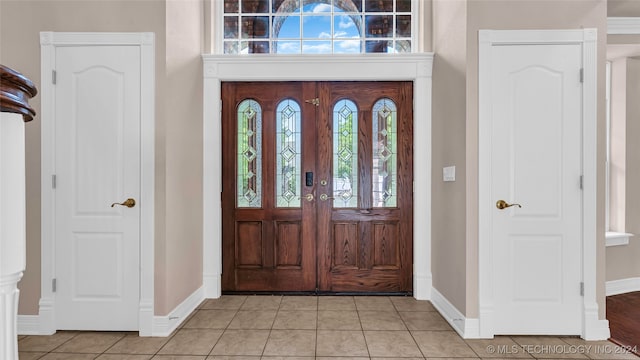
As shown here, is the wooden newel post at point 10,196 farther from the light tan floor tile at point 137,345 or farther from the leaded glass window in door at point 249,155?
the leaded glass window in door at point 249,155

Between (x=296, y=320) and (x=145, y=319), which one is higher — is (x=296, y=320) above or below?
below

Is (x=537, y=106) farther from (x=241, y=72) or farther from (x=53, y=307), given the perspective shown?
(x=53, y=307)

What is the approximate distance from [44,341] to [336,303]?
217cm

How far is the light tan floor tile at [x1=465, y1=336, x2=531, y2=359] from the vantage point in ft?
7.84

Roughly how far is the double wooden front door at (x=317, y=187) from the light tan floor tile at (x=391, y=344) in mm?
912

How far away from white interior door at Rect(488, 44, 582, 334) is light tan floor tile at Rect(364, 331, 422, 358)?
638 mm

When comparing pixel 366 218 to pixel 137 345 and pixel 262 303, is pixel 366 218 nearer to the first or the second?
pixel 262 303

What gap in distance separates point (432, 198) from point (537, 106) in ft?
3.86

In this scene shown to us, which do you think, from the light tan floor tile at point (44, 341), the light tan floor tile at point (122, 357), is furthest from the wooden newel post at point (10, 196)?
the light tan floor tile at point (44, 341)

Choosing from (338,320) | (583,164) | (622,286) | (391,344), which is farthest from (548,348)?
(622,286)

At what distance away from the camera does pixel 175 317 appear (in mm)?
2832

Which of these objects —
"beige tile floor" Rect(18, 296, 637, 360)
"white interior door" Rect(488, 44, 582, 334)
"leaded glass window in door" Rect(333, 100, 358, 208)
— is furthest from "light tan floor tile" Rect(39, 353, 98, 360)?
"white interior door" Rect(488, 44, 582, 334)

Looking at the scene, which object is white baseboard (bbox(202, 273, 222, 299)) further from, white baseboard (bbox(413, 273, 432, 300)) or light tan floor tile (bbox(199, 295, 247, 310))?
white baseboard (bbox(413, 273, 432, 300))

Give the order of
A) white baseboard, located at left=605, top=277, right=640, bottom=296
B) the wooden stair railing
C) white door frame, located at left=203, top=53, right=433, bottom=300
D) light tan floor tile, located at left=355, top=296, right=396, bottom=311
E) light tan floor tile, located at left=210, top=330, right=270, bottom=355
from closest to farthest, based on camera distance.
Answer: the wooden stair railing, light tan floor tile, located at left=210, top=330, right=270, bottom=355, light tan floor tile, located at left=355, top=296, right=396, bottom=311, white door frame, located at left=203, top=53, right=433, bottom=300, white baseboard, located at left=605, top=277, right=640, bottom=296
